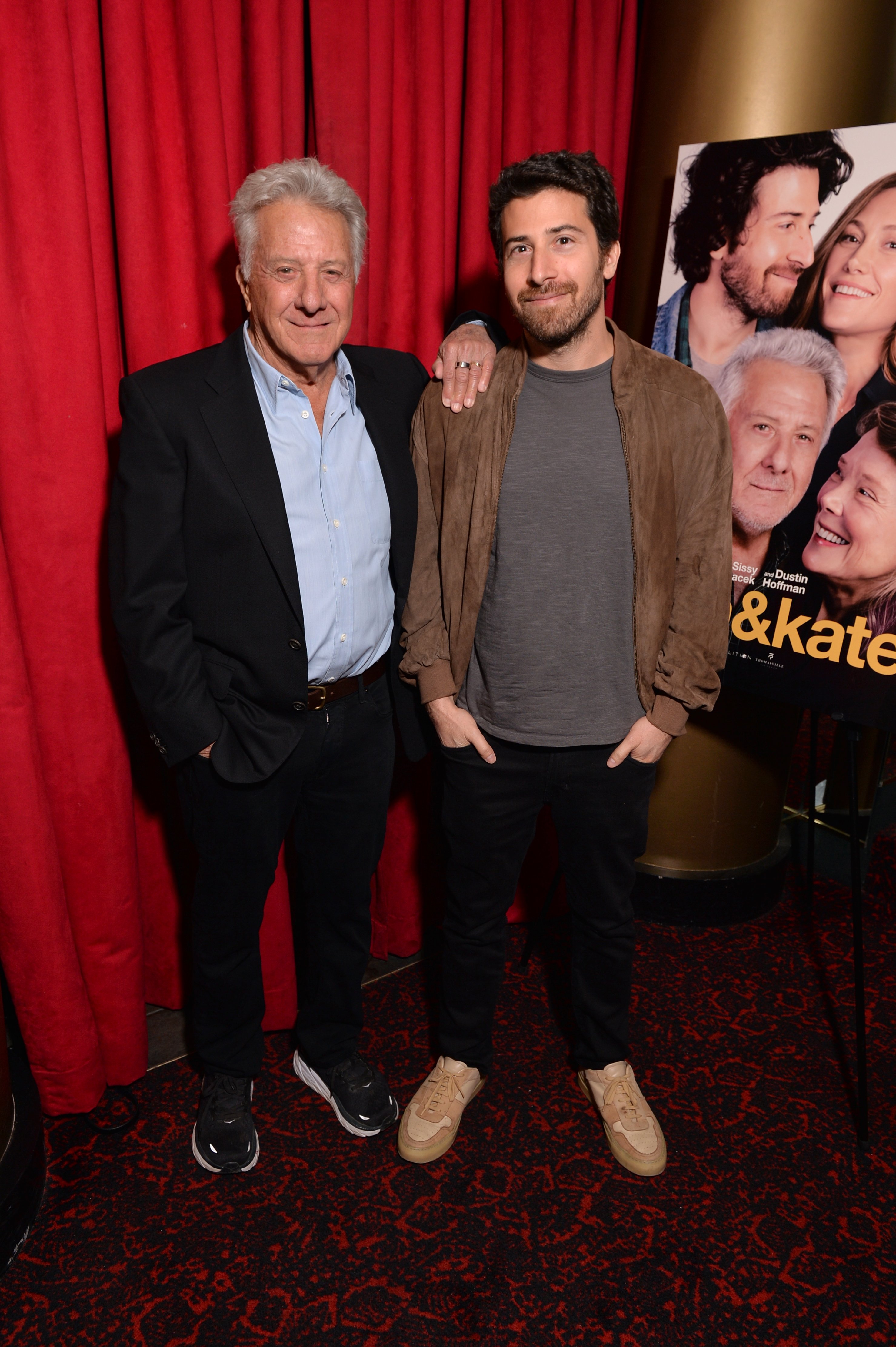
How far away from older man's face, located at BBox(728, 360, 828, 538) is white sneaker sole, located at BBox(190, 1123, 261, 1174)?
1703 mm

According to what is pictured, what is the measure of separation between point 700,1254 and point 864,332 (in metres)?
1.82

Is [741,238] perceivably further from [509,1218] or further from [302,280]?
[509,1218]

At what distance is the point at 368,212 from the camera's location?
6.77ft

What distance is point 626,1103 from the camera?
1.92 metres

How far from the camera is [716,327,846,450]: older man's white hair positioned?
1.86 m

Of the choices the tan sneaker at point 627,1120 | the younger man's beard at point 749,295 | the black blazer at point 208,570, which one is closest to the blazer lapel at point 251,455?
the black blazer at point 208,570

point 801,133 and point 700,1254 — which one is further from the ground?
point 801,133

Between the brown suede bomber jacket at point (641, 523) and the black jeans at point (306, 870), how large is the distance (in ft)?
0.69

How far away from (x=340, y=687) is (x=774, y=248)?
132cm

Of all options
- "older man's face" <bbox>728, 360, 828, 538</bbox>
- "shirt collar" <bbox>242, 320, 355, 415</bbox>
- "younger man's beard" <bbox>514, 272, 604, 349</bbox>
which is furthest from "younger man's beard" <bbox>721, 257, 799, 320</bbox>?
"shirt collar" <bbox>242, 320, 355, 415</bbox>

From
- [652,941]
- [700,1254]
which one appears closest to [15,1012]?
[700,1254]

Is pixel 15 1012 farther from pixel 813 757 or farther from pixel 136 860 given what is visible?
pixel 813 757

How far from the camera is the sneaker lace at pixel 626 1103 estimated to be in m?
1.90

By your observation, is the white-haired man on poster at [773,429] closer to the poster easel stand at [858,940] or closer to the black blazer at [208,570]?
the poster easel stand at [858,940]
